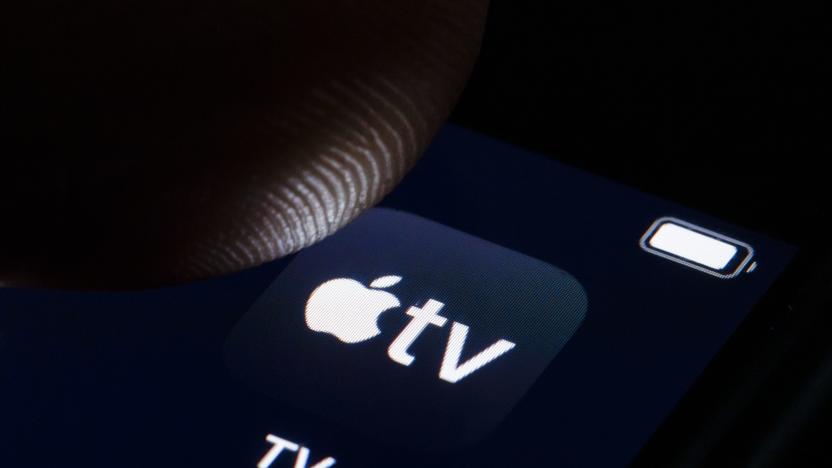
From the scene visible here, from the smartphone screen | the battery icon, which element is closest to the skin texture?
the smartphone screen

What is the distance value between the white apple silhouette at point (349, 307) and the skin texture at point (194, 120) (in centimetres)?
31

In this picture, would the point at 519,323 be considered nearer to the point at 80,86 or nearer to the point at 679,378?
the point at 679,378

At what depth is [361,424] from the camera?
76 centimetres

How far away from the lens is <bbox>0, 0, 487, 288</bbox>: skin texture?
18.2 inches

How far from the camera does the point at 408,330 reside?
812mm

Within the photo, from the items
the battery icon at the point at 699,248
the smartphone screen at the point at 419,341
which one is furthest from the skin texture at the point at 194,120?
the battery icon at the point at 699,248

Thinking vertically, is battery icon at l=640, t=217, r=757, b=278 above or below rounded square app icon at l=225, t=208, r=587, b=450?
above

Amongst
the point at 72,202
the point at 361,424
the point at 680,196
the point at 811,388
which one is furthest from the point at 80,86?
the point at 680,196

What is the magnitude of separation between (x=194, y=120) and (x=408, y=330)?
369 mm

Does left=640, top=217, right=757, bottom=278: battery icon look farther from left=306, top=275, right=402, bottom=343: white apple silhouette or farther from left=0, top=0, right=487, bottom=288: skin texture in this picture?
left=0, top=0, right=487, bottom=288: skin texture

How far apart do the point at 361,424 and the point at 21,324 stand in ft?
0.81

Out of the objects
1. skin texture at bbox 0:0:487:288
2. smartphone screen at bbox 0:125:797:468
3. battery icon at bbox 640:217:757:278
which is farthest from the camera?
battery icon at bbox 640:217:757:278

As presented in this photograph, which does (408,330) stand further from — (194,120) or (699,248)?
(194,120)

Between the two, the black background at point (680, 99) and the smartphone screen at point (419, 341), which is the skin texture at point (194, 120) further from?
the black background at point (680, 99)
